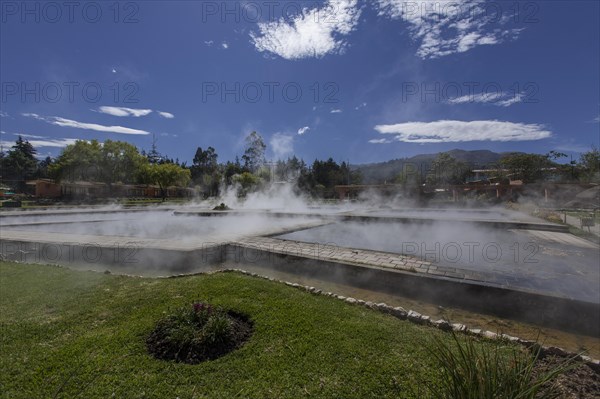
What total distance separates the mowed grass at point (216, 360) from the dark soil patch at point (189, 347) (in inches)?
3.8

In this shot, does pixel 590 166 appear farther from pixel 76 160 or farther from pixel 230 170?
pixel 76 160

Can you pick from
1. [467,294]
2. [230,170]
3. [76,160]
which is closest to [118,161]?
[76,160]

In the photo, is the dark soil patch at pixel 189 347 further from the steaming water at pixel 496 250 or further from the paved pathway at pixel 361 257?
the steaming water at pixel 496 250

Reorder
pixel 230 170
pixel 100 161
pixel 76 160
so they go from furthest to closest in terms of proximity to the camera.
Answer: pixel 230 170 → pixel 100 161 → pixel 76 160

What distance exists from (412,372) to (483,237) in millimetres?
8993

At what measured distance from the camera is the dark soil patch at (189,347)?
9.39 feet

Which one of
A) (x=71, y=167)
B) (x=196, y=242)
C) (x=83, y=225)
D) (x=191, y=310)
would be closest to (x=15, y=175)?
(x=71, y=167)

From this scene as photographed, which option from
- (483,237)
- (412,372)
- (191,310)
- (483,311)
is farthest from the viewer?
(483,237)

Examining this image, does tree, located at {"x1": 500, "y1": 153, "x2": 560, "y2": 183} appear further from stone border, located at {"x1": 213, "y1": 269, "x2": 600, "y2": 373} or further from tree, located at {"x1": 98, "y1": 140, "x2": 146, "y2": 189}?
tree, located at {"x1": 98, "y1": 140, "x2": 146, "y2": 189}

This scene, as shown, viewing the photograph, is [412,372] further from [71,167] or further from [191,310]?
[71,167]

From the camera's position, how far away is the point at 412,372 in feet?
8.64

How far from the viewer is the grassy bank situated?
7.99 ft

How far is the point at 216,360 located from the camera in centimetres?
279

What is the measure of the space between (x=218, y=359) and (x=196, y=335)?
1.29ft
